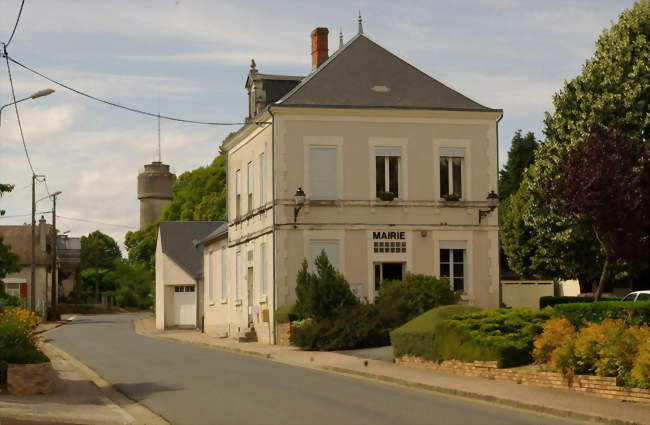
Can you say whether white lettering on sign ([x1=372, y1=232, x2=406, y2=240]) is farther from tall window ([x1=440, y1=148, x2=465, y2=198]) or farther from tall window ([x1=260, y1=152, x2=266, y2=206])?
tall window ([x1=260, y1=152, x2=266, y2=206])

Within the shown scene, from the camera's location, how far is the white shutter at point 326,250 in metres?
33.0

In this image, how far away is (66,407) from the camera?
1497 cm

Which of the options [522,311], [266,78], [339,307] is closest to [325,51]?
[266,78]

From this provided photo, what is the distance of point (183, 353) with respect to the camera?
1162 inches

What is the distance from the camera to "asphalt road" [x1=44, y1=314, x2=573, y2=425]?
1360 centimetres

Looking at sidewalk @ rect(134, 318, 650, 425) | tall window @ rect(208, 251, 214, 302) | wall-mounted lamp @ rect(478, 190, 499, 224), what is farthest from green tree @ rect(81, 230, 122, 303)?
sidewalk @ rect(134, 318, 650, 425)

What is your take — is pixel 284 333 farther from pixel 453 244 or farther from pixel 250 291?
pixel 453 244

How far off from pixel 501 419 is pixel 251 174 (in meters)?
24.9

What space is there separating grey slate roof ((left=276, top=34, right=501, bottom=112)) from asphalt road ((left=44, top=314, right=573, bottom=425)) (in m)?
10.9

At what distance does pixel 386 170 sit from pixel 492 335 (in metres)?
14.7

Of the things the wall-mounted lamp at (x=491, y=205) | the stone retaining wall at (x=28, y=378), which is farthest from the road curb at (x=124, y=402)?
the wall-mounted lamp at (x=491, y=205)

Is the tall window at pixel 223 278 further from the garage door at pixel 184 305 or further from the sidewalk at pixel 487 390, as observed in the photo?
the sidewalk at pixel 487 390

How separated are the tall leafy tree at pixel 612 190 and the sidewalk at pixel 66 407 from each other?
21.0 meters

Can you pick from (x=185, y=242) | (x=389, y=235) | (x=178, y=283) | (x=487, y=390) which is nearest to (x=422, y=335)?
(x=487, y=390)
